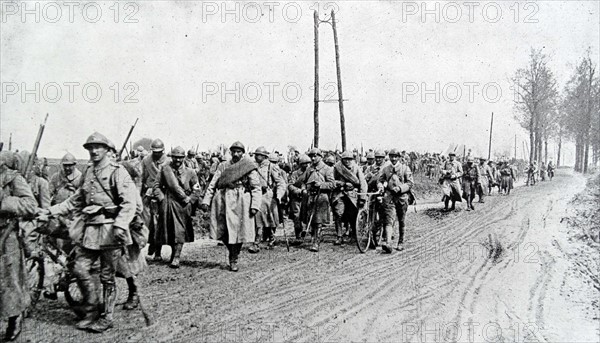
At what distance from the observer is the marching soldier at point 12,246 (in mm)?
4523

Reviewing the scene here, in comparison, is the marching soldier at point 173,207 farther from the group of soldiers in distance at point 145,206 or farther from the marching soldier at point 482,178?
the marching soldier at point 482,178

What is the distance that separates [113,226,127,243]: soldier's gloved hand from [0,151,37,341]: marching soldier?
78cm

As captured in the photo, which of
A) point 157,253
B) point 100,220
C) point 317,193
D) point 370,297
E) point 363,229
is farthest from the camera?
point 363,229

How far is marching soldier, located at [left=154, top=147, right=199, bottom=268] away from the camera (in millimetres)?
8000

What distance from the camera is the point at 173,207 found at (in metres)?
8.09

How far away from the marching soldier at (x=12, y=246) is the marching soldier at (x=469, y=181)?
1513 centimetres

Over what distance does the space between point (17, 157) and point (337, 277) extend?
4.78 metres

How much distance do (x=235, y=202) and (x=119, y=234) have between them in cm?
309

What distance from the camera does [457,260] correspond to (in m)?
9.05

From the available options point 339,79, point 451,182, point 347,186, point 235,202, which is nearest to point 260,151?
point 235,202

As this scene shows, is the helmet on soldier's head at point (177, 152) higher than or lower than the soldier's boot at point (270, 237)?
higher

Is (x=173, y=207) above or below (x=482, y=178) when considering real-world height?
above

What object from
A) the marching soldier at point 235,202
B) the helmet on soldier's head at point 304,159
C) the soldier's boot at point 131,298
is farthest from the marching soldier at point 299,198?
the soldier's boot at point 131,298

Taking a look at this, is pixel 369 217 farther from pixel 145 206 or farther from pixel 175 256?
pixel 145 206
